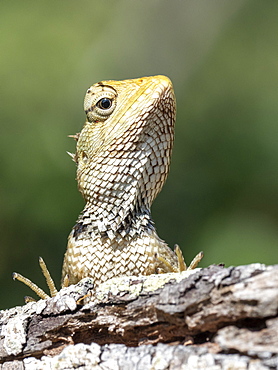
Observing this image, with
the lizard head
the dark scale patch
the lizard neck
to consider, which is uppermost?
the lizard head

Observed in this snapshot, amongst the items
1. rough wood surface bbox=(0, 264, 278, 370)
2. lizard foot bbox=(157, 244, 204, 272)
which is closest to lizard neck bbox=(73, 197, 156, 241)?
lizard foot bbox=(157, 244, 204, 272)

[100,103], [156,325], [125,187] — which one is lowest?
[156,325]

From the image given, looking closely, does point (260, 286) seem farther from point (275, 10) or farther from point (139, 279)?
point (275, 10)

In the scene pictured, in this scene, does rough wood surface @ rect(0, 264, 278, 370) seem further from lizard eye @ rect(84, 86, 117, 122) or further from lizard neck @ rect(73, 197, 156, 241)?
lizard eye @ rect(84, 86, 117, 122)

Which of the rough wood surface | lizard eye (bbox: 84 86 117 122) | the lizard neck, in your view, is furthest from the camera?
lizard eye (bbox: 84 86 117 122)

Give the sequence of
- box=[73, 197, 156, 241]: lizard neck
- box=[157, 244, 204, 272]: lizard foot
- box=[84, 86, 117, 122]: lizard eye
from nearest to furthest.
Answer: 1. box=[157, 244, 204, 272]: lizard foot
2. box=[73, 197, 156, 241]: lizard neck
3. box=[84, 86, 117, 122]: lizard eye

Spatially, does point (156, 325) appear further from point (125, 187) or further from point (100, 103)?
point (100, 103)

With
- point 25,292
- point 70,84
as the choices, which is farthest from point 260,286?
point 70,84

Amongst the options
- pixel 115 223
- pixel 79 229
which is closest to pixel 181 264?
pixel 115 223
